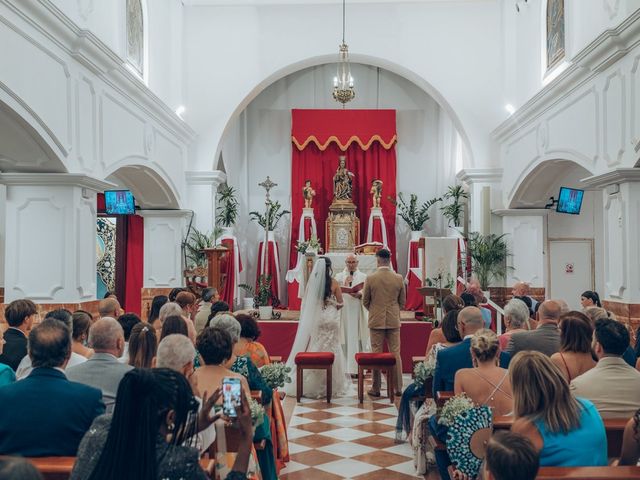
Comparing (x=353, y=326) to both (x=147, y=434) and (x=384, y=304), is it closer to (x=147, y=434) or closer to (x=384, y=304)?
(x=384, y=304)

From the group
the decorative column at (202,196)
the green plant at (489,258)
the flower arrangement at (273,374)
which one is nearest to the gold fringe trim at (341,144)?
the decorative column at (202,196)

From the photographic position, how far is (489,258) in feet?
37.9

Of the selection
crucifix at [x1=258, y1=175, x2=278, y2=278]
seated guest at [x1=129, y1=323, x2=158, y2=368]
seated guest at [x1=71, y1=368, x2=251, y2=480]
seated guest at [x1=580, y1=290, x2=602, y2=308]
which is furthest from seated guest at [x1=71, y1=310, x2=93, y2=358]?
crucifix at [x1=258, y1=175, x2=278, y2=278]

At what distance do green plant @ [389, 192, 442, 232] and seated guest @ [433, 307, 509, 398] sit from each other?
10.2 meters

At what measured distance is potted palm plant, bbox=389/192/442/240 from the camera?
1463 centimetres

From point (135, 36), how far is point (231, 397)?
901 centimetres

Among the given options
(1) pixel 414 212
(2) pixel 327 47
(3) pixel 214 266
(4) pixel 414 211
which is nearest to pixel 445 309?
(3) pixel 214 266

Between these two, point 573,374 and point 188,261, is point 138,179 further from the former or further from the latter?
point 573,374

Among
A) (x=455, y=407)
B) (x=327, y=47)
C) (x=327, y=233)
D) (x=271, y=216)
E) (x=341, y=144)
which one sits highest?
(x=327, y=47)

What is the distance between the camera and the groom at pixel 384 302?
7504 mm

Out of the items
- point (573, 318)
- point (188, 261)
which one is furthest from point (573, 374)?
point (188, 261)

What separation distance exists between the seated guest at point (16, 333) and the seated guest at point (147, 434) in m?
2.69

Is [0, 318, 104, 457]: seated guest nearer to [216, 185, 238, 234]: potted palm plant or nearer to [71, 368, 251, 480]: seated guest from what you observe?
A: [71, 368, 251, 480]: seated guest

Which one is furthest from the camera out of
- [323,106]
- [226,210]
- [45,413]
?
[323,106]
